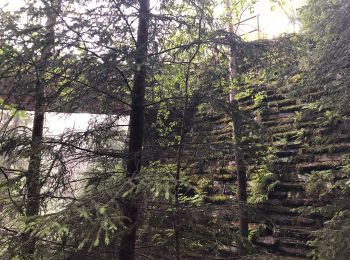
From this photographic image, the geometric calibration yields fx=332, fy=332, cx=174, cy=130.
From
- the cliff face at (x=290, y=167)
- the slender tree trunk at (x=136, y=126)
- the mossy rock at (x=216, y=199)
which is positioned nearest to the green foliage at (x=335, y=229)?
the cliff face at (x=290, y=167)

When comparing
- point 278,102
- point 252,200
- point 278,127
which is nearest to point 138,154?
point 252,200

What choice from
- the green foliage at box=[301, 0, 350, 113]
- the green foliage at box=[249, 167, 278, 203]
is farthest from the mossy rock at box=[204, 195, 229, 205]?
the green foliage at box=[301, 0, 350, 113]

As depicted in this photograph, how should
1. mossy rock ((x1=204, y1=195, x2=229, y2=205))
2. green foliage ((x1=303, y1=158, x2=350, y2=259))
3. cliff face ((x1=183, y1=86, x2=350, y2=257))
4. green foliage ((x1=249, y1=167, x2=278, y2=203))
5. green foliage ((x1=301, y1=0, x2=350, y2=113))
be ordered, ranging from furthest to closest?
mossy rock ((x1=204, y1=195, x2=229, y2=205))
green foliage ((x1=249, y1=167, x2=278, y2=203))
cliff face ((x1=183, y1=86, x2=350, y2=257))
green foliage ((x1=301, y1=0, x2=350, y2=113))
green foliage ((x1=303, y1=158, x2=350, y2=259))

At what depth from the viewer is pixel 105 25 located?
10.8ft

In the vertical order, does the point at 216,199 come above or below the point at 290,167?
Result: below

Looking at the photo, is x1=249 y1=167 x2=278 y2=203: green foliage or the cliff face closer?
the cliff face

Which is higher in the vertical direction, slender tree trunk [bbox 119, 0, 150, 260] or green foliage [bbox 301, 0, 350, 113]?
green foliage [bbox 301, 0, 350, 113]

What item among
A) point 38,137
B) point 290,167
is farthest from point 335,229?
point 38,137

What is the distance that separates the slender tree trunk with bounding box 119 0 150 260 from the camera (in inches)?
131

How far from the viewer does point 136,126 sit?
374 centimetres

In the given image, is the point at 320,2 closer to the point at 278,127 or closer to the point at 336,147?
the point at 336,147

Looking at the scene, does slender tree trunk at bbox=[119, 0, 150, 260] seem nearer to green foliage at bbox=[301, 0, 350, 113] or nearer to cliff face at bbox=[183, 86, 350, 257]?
cliff face at bbox=[183, 86, 350, 257]

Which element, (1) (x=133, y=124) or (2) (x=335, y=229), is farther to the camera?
(2) (x=335, y=229)

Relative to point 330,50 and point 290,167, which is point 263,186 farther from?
point 330,50
